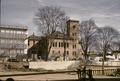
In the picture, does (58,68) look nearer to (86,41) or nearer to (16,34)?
(86,41)

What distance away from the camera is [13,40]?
87.4 meters

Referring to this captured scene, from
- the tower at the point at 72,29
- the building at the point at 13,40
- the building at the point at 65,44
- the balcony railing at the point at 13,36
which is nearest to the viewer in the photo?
the building at the point at 13,40

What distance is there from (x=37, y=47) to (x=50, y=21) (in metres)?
34.8

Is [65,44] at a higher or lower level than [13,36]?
lower

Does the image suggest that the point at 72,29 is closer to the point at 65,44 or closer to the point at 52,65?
A: the point at 65,44

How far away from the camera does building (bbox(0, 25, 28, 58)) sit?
85062 millimetres

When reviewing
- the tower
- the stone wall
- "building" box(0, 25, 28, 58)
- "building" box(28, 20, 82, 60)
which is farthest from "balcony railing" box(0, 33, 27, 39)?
the stone wall

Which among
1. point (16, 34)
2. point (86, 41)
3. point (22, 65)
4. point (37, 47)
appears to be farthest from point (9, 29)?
point (22, 65)

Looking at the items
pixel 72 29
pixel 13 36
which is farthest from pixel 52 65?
pixel 72 29

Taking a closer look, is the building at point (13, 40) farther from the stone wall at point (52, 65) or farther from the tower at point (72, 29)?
the stone wall at point (52, 65)

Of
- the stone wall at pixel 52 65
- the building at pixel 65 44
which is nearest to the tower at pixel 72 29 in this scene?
the building at pixel 65 44

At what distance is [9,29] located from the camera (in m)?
87.9

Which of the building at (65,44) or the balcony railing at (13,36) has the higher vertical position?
the balcony railing at (13,36)

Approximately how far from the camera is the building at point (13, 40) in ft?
279
